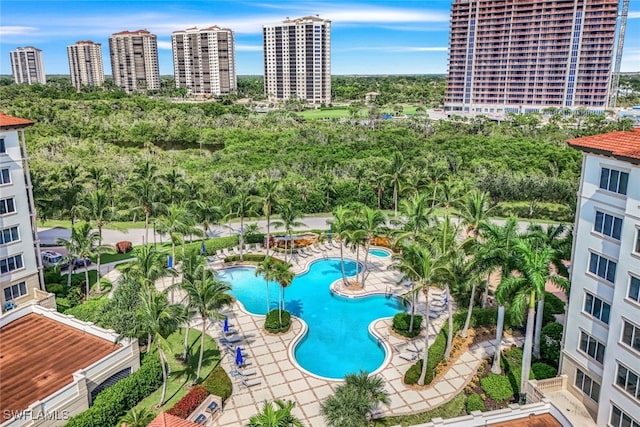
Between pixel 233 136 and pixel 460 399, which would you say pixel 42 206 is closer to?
pixel 460 399

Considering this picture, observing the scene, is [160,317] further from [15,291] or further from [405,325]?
[15,291]

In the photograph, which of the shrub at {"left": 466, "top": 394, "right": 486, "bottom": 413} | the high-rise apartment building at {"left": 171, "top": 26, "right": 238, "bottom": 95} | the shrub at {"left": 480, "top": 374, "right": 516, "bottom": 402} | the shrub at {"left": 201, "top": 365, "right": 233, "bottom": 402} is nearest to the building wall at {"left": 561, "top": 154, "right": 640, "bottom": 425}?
the shrub at {"left": 480, "top": 374, "right": 516, "bottom": 402}

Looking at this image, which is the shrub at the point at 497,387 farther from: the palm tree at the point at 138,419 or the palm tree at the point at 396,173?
the palm tree at the point at 396,173

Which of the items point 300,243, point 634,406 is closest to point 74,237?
point 300,243

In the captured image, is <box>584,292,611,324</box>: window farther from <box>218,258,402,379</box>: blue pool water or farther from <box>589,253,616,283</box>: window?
<box>218,258,402,379</box>: blue pool water

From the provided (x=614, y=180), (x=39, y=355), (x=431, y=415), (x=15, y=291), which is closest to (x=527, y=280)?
(x=614, y=180)

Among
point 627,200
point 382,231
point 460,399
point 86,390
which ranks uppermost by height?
point 627,200

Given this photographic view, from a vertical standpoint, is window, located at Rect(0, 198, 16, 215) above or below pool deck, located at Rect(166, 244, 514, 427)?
above
